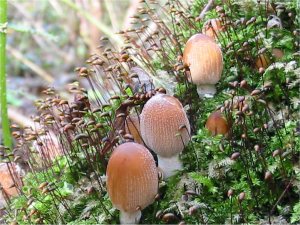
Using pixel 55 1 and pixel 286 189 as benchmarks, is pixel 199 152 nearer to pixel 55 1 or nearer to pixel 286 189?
pixel 286 189

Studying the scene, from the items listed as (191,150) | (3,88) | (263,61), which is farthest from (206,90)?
Result: (3,88)

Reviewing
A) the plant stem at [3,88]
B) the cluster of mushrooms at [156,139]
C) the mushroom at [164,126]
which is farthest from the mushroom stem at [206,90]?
the plant stem at [3,88]

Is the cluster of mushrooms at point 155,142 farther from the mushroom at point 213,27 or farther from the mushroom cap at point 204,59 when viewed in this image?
the mushroom at point 213,27

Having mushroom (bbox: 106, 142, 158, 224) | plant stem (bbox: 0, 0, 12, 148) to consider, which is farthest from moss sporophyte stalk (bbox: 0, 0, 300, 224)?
plant stem (bbox: 0, 0, 12, 148)

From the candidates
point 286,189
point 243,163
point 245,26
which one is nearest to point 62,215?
point 243,163

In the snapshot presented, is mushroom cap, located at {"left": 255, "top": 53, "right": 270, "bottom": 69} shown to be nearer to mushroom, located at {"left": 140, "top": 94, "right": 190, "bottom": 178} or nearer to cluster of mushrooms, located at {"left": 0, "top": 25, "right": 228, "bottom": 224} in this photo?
cluster of mushrooms, located at {"left": 0, "top": 25, "right": 228, "bottom": 224}

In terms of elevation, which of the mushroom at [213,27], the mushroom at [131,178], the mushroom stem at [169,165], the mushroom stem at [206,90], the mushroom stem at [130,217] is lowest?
the mushroom stem at [130,217]

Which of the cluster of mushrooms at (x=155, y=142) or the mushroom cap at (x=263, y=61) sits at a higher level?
the mushroom cap at (x=263, y=61)

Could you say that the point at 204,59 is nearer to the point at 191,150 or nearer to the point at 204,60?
the point at 204,60
